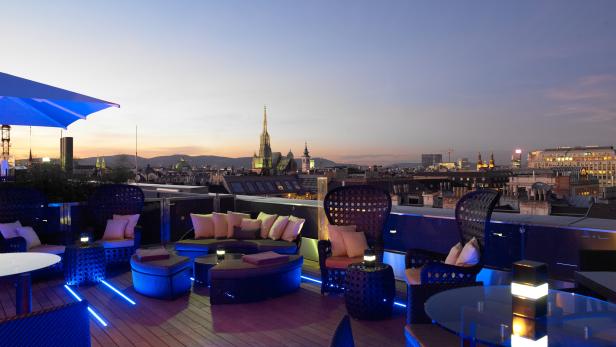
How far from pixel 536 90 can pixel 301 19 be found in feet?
51.7

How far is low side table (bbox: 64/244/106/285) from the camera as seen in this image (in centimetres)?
603

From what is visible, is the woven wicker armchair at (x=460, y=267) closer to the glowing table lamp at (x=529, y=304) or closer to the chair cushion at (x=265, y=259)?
the glowing table lamp at (x=529, y=304)

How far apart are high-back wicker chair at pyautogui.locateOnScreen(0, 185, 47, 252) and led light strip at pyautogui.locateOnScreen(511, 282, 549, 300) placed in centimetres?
699

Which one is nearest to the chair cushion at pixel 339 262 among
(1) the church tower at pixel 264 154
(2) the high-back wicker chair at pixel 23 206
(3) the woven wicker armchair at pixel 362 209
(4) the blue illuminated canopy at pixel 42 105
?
(3) the woven wicker armchair at pixel 362 209

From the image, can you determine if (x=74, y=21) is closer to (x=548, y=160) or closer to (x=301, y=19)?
(x=301, y=19)

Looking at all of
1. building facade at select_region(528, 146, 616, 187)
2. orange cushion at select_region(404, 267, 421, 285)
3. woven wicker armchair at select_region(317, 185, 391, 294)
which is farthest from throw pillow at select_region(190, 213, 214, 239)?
building facade at select_region(528, 146, 616, 187)

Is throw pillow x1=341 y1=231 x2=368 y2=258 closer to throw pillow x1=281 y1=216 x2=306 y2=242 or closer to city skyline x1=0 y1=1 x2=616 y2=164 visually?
throw pillow x1=281 y1=216 x2=306 y2=242

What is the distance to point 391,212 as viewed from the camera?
6344 millimetres

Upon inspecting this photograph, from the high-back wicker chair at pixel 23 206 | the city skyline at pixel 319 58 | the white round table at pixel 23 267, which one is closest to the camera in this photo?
the white round table at pixel 23 267

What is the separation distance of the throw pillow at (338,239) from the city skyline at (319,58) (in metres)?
3.70

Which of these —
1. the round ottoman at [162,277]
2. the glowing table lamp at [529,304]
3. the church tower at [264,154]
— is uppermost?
the church tower at [264,154]

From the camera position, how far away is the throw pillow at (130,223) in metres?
7.36

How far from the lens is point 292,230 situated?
22.6 ft

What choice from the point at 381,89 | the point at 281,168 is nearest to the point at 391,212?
the point at 381,89
